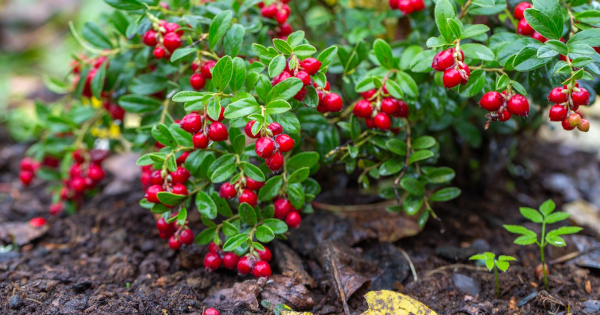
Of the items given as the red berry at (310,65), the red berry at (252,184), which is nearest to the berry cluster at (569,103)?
the red berry at (310,65)

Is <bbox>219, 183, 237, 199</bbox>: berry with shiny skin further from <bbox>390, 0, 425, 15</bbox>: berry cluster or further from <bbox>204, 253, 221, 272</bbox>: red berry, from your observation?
<bbox>390, 0, 425, 15</bbox>: berry cluster

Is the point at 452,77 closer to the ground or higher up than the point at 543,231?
higher up

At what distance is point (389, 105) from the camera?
1.83 meters

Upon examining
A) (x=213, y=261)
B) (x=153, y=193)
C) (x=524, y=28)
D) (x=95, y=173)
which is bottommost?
(x=95, y=173)

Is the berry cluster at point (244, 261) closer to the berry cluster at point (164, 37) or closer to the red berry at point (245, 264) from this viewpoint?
the red berry at point (245, 264)

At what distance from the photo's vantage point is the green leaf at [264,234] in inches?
68.4

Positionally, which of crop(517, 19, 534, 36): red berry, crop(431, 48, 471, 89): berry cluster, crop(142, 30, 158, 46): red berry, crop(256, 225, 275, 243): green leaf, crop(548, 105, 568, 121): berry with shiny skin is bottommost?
crop(256, 225, 275, 243): green leaf

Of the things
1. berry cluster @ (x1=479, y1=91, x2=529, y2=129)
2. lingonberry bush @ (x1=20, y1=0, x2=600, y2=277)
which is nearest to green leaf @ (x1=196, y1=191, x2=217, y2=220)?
lingonberry bush @ (x1=20, y1=0, x2=600, y2=277)

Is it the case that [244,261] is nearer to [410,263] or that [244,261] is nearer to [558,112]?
[410,263]

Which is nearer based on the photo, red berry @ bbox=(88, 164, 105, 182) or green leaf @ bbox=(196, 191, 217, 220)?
green leaf @ bbox=(196, 191, 217, 220)

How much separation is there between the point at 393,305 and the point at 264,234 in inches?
23.9

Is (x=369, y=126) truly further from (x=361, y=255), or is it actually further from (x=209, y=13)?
(x=209, y=13)

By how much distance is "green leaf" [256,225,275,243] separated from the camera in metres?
1.74

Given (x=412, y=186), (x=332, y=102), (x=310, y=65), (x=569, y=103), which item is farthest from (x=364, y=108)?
(x=569, y=103)
